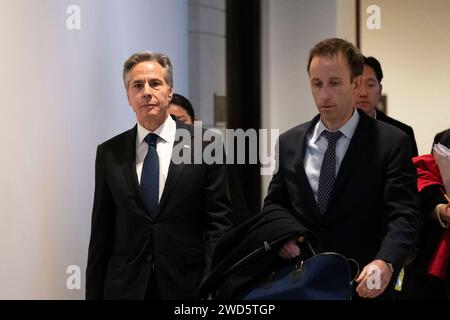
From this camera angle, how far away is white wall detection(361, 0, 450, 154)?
4.41 metres

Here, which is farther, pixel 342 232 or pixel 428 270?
pixel 428 270

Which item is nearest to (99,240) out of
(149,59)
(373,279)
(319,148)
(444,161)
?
(149,59)

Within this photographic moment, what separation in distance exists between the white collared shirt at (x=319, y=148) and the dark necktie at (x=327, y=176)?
1 cm

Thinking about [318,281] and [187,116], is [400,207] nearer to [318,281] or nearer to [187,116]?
[318,281]

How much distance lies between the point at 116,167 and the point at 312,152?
2.18 ft

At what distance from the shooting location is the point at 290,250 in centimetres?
217

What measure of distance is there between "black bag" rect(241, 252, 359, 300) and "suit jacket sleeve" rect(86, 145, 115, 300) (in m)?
0.72

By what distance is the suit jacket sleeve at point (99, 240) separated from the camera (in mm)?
2600

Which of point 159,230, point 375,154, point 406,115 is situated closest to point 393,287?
point 375,154

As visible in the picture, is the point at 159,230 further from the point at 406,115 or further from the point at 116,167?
the point at 406,115

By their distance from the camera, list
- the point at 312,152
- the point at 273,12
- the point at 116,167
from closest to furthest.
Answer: the point at 312,152 < the point at 116,167 < the point at 273,12

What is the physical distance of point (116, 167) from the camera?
2592 millimetres
